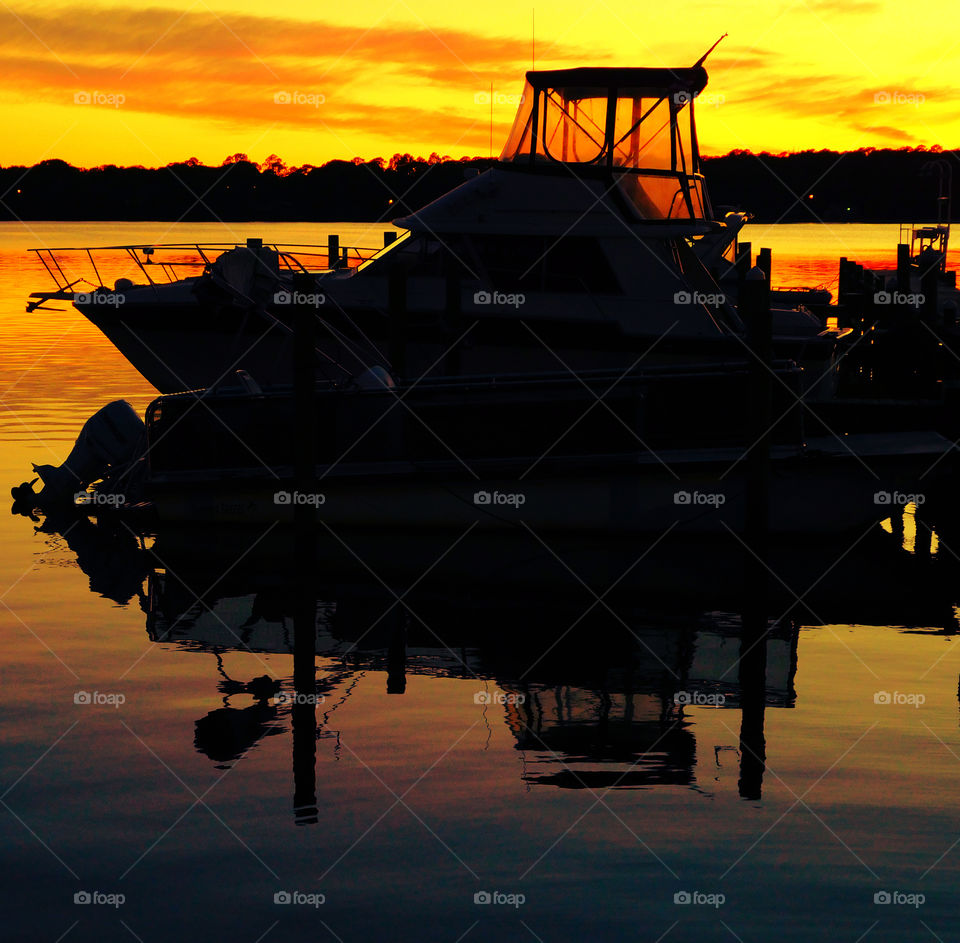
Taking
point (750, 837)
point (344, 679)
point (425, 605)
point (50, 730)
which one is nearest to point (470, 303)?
point (425, 605)

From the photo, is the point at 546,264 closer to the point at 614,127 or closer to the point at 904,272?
the point at 614,127

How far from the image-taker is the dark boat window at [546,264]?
19719mm

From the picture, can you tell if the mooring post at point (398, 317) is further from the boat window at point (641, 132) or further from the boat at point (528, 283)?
the boat window at point (641, 132)

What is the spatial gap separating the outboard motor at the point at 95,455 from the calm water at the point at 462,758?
2698 millimetres

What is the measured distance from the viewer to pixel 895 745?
33.7 ft

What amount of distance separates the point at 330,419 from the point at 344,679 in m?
5.41

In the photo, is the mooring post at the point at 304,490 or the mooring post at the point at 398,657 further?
the mooring post at the point at 304,490

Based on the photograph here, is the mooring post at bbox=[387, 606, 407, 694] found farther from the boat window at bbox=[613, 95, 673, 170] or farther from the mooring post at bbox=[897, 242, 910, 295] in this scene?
Result: the mooring post at bbox=[897, 242, 910, 295]

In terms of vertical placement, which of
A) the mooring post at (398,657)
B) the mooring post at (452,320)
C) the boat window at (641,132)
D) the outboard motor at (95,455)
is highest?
the boat window at (641,132)

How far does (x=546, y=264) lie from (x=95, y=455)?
23.4ft

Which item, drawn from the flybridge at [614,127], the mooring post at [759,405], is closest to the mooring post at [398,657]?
the mooring post at [759,405]

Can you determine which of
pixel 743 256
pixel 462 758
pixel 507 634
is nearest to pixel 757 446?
pixel 507 634

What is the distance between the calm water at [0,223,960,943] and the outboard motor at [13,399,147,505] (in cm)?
270

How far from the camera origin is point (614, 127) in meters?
21.4
